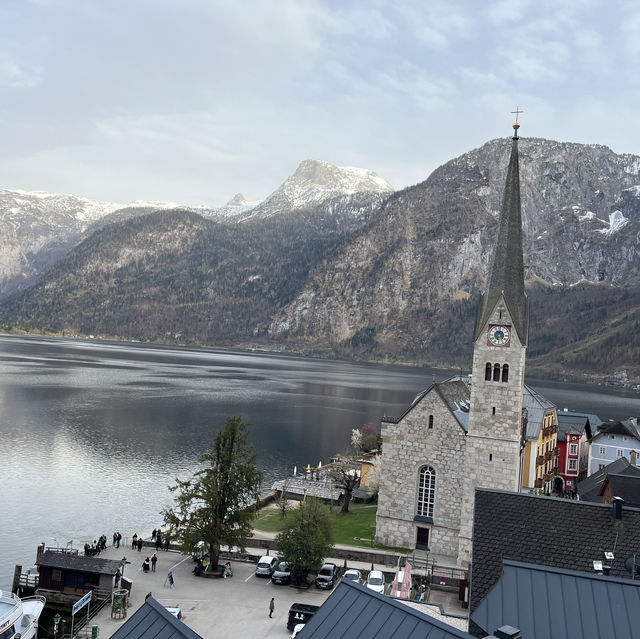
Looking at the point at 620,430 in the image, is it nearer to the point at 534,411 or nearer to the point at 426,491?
the point at 534,411

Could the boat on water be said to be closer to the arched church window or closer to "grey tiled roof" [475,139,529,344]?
the arched church window

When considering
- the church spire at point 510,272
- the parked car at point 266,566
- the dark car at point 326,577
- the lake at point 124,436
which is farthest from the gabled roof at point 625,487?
the lake at point 124,436

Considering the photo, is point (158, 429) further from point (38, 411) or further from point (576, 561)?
point (576, 561)

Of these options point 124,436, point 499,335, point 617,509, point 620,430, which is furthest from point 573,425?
point 124,436

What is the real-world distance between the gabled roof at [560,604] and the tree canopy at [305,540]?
23.2 metres

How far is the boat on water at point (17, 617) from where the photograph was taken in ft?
107

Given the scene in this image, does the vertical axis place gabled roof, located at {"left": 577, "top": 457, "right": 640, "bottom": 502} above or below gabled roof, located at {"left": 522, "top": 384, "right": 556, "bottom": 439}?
below

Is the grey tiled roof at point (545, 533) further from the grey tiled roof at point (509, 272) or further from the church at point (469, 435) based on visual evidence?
the grey tiled roof at point (509, 272)

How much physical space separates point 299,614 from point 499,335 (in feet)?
70.2

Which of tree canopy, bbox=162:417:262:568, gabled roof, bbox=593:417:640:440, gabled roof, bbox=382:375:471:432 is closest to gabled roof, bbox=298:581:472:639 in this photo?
tree canopy, bbox=162:417:262:568

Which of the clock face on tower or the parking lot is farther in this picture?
the clock face on tower

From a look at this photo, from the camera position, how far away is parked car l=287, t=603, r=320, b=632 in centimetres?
3350

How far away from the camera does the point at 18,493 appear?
7012cm

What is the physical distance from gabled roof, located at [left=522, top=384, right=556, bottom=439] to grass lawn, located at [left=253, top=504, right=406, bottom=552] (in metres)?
16.6
